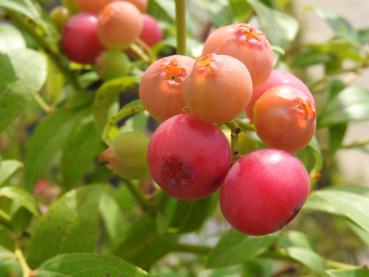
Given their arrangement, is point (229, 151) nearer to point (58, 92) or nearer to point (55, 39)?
point (55, 39)

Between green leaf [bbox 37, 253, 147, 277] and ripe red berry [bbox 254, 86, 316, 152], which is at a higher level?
ripe red berry [bbox 254, 86, 316, 152]

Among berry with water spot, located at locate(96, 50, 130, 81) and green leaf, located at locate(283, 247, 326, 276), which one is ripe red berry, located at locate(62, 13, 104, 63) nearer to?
berry with water spot, located at locate(96, 50, 130, 81)

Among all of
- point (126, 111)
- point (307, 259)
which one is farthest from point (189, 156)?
point (307, 259)

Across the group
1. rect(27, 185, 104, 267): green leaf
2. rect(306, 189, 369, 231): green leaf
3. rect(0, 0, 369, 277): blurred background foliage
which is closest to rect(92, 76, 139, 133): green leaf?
rect(0, 0, 369, 277): blurred background foliage

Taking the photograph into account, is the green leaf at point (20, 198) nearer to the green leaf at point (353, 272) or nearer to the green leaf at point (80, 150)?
the green leaf at point (80, 150)

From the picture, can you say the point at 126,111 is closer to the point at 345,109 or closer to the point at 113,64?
the point at 113,64

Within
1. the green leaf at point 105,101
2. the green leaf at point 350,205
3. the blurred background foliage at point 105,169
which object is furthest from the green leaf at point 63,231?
the green leaf at point 350,205

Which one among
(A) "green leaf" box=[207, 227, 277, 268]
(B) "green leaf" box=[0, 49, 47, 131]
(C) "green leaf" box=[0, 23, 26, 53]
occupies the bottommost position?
(A) "green leaf" box=[207, 227, 277, 268]

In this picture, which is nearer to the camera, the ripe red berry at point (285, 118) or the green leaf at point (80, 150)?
the ripe red berry at point (285, 118)
